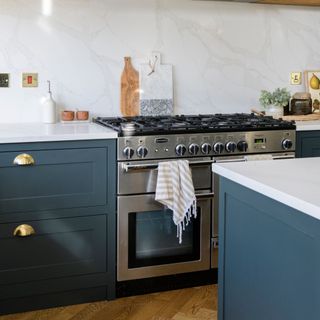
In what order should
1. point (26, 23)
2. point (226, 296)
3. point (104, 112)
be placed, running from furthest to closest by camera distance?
point (104, 112), point (26, 23), point (226, 296)

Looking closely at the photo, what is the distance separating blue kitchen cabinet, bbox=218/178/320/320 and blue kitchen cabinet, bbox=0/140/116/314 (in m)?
1.00

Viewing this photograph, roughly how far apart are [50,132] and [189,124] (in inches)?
31.0

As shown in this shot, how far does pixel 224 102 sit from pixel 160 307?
5.12 feet

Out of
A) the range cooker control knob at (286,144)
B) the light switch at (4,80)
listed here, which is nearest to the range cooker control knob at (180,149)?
the range cooker control knob at (286,144)

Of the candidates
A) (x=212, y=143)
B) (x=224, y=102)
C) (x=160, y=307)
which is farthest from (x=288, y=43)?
(x=160, y=307)

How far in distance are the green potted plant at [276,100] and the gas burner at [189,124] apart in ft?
0.66

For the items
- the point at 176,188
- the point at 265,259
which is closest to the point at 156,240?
the point at 176,188

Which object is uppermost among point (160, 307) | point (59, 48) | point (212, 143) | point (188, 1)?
point (188, 1)

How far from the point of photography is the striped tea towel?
2834mm

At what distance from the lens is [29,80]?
326 centimetres

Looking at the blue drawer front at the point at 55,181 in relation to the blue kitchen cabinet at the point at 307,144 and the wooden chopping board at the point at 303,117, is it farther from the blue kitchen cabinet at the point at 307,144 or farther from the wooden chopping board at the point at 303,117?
the wooden chopping board at the point at 303,117

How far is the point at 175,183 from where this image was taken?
9.39 feet

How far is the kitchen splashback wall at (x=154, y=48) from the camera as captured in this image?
3.24 meters

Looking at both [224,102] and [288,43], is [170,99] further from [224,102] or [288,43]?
[288,43]
